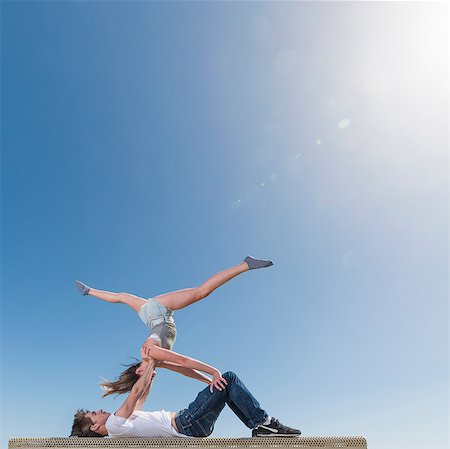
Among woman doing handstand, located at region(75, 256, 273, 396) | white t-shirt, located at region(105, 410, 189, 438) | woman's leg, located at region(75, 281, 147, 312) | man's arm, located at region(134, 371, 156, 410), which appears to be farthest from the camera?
woman's leg, located at region(75, 281, 147, 312)

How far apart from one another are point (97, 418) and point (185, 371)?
4.10 ft

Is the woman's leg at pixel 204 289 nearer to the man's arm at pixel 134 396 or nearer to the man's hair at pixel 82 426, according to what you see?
the man's arm at pixel 134 396

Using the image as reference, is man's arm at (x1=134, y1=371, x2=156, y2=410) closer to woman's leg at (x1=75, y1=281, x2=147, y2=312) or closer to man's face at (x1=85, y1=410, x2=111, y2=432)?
man's face at (x1=85, y1=410, x2=111, y2=432)

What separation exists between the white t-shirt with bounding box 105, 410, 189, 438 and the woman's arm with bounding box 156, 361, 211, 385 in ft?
2.58

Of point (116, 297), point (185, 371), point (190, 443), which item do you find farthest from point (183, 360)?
point (116, 297)

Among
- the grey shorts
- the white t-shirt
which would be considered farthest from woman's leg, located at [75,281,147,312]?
the white t-shirt

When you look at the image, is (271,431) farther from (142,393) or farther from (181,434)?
(142,393)

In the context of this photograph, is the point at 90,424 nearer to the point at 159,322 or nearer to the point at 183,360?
the point at 183,360

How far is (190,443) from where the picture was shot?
5375 millimetres

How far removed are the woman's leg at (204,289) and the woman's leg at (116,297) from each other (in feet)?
1.14

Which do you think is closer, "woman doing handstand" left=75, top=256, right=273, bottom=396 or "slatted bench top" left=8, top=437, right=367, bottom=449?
"slatted bench top" left=8, top=437, right=367, bottom=449

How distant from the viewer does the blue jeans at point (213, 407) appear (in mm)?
5520

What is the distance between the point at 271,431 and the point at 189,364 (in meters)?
1.24

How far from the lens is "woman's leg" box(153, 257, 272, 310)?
23.6 ft
